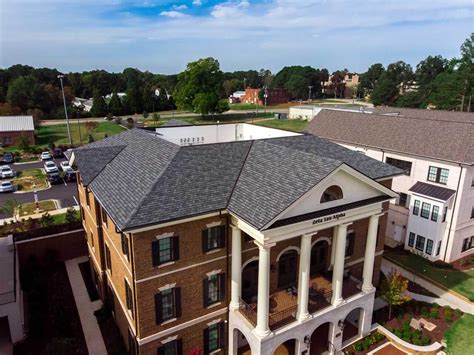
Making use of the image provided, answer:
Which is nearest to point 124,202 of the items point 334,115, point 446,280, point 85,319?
point 85,319

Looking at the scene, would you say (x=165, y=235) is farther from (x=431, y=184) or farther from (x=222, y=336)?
(x=431, y=184)

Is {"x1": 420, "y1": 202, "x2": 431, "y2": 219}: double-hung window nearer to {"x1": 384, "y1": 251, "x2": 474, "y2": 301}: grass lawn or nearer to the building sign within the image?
{"x1": 384, "y1": 251, "x2": 474, "y2": 301}: grass lawn

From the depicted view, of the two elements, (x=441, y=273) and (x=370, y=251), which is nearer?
(x=370, y=251)

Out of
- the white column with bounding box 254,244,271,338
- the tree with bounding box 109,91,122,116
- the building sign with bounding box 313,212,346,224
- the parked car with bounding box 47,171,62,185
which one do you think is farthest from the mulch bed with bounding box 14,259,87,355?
the tree with bounding box 109,91,122,116

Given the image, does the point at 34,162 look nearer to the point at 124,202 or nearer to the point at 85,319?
the point at 85,319

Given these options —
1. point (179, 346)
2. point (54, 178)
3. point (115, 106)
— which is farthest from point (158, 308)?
point (115, 106)

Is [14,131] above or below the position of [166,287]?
above

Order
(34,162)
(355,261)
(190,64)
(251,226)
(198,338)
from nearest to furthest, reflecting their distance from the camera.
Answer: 1. (251,226)
2. (198,338)
3. (355,261)
4. (34,162)
5. (190,64)
